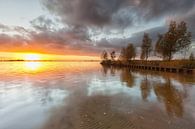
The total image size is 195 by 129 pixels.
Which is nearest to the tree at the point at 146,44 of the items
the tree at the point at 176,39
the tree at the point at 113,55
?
the tree at the point at 176,39

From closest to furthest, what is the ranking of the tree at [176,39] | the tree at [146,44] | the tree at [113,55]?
1. the tree at [176,39]
2. the tree at [146,44]
3. the tree at [113,55]

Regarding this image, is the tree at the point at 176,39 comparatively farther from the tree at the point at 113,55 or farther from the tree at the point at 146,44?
the tree at the point at 113,55

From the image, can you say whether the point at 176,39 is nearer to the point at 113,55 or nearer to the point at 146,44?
the point at 146,44

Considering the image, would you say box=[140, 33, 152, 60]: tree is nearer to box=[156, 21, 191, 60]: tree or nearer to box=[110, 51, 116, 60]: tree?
box=[156, 21, 191, 60]: tree

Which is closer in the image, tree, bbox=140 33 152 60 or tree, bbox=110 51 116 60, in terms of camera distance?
tree, bbox=140 33 152 60

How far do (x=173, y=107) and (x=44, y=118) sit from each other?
7.25 meters

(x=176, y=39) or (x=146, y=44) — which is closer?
(x=176, y=39)

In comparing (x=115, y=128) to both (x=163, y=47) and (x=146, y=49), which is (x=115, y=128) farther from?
(x=146, y=49)

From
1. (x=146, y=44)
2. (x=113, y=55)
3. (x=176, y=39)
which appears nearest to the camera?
(x=176, y=39)

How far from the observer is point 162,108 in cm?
816

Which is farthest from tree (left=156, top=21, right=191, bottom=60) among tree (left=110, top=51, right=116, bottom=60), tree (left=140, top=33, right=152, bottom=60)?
tree (left=110, top=51, right=116, bottom=60)

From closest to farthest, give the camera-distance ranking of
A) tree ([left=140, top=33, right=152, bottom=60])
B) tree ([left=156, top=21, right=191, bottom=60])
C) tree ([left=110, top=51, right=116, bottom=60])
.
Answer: tree ([left=156, top=21, right=191, bottom=60]) → tree ([left=140, top=33, right=152, bottom=60]) → tree ([left=110, top=51, right=116, bottom=60])

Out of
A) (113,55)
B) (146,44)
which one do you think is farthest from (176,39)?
(113,55)

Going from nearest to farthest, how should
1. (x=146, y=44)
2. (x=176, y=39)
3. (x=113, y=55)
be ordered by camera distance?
1. (x=176, y=39)
2. (x=146, y=44)
3. (x=113, y=55)
